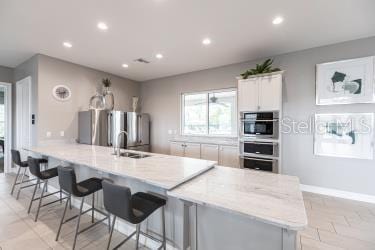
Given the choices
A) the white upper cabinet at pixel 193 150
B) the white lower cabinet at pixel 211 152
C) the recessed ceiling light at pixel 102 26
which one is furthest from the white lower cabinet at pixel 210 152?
the recessed ceiling light at pixel 102 26

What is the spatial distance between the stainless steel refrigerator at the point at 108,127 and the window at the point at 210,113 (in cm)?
134

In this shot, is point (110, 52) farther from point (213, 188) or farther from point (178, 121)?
point (213, 188)

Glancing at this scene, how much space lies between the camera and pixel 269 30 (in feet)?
9.18

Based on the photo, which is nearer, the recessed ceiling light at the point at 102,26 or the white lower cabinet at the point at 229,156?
the recessed ceiling light at the point at 102,26

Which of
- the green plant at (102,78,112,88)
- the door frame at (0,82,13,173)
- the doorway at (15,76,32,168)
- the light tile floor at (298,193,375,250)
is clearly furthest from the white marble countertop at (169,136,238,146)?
the door frame at (0,82,13,173)

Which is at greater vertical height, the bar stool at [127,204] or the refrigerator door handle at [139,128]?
the refrigerator door handle at [139,128]

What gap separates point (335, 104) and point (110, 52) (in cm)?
435

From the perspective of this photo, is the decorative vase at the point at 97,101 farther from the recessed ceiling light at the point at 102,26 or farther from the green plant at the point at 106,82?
the recessed ceiling light at the point at 102,26

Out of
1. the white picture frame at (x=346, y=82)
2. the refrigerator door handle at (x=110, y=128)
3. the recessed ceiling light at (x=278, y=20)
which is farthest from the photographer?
the refrigerator door handle at (x=110, y=128)

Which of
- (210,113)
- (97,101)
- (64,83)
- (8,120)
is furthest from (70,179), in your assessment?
(8,120)

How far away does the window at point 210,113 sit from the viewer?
452 centimetres

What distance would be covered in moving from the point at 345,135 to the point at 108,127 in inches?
189

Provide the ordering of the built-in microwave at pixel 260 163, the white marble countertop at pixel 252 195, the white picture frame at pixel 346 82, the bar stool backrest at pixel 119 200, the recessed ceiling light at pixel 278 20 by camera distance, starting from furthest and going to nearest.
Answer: the built-in microwave at pixel 260 163
the white picture frame at pixel 346 82
the recessed ceiling light at pixel 278 20
the bar stool backrest at pixel 119 200
the white marble countertop at pixel 252 195

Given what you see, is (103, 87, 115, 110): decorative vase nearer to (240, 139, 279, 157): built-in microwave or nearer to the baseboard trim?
(240, 139, 279, 157): built-in microwave
